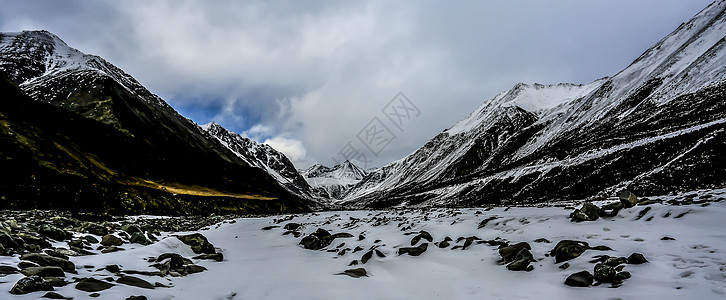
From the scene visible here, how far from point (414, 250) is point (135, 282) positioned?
26.6 feet

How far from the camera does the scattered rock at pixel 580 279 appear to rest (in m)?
6.61

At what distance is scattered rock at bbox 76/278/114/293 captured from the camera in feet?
18.2

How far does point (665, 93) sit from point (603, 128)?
78.4ft

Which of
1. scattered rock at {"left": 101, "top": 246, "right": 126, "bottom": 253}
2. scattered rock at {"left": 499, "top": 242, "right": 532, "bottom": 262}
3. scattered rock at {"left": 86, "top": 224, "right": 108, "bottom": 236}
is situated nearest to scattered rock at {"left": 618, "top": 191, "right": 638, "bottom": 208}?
scattered rock at {"left": 499, "top": 242, "right": 532, "bottom": 262}

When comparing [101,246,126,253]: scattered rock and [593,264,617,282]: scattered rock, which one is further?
[101,246,126,253]: scattered rock

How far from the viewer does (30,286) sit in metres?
5.02

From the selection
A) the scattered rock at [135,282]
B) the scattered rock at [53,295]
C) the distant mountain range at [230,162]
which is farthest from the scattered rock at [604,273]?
the distant mountain range at [230,162]

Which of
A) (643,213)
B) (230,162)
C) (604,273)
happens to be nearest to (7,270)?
(604,273)

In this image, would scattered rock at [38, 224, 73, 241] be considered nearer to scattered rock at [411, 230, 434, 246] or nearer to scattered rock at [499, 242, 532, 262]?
scattered rock at [411, 230, 434, 246]

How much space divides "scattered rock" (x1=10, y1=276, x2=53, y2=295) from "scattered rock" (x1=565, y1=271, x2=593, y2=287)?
10.2m

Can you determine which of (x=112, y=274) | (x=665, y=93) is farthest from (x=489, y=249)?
(x=665, y=93)

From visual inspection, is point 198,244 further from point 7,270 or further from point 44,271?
point 7,270

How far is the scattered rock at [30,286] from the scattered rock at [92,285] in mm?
421

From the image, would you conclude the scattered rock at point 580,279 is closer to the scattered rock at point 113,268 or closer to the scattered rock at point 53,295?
the scattered rock at point 53,295
